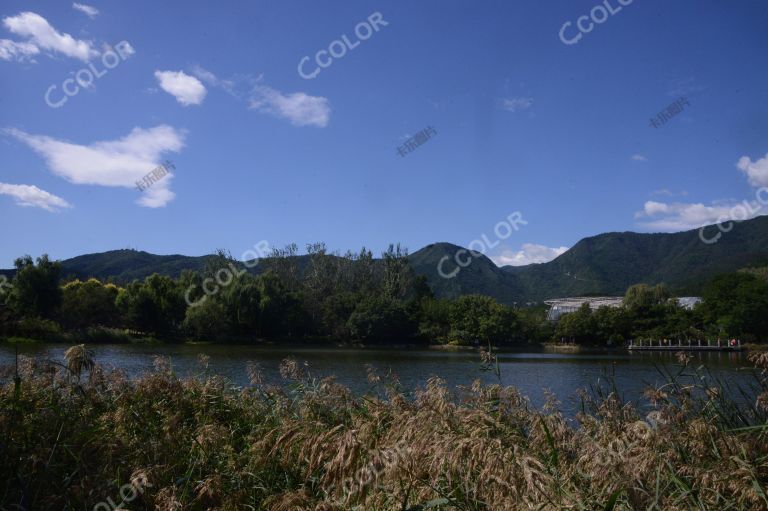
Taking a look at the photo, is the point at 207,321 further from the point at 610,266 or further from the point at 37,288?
the point at 610,266

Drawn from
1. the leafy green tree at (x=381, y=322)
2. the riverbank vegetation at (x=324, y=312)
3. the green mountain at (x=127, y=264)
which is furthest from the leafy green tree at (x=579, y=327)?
the green mountain at (x=127, y=264)

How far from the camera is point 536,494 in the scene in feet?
7.96

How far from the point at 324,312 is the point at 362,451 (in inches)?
3129

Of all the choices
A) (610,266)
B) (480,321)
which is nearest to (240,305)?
(480,321)

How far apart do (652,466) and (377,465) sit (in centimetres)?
183

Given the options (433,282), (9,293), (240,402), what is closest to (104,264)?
(433,282)

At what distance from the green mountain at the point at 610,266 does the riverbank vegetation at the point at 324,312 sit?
37.3m

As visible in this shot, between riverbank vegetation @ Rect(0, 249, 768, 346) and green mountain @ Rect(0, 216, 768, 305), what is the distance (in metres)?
37.3

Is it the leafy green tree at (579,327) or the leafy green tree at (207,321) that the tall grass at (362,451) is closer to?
the leafy green tree at (207,321)

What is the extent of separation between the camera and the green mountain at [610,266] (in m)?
140

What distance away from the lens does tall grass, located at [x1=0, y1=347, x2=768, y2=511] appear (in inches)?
111

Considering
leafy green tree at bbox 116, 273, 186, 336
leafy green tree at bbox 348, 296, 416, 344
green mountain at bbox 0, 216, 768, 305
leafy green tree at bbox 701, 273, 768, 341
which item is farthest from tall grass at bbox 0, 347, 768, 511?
green mountain at bbox 0, 216, 768, 305

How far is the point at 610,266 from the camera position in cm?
19162

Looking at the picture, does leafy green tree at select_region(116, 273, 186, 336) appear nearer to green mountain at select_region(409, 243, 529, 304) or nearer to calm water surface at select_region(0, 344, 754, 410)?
calm water surface at select_region(0, 344, 754, 410)
